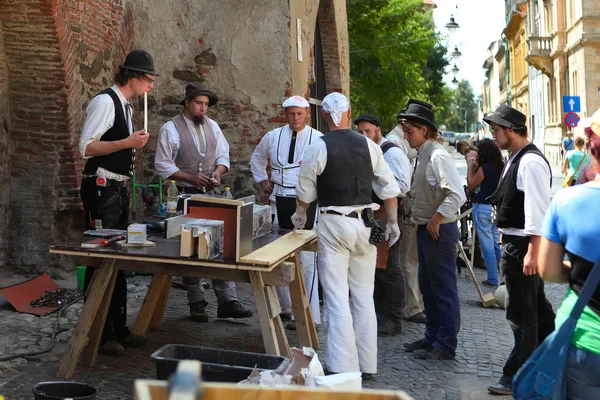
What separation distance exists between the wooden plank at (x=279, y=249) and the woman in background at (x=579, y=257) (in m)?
2.22

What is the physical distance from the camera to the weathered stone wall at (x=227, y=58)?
34.3 feet

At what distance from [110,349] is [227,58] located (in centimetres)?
488

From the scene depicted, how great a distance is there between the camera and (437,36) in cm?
3103

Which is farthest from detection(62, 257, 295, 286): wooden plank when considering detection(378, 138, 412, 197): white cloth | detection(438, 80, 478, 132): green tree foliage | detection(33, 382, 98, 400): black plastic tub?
detection(438, 80, 478, 132): green tree foliage

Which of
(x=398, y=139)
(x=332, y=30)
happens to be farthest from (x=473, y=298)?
(x=332, y=30)

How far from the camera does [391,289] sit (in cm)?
773

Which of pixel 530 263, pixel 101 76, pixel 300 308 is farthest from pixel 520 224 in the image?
pixel 101 76

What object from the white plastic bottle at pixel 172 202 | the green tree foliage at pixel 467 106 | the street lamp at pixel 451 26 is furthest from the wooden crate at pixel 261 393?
the green tree foliage at pixel 467 106

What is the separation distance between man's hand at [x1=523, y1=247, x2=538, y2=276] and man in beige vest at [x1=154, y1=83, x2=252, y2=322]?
132 inches

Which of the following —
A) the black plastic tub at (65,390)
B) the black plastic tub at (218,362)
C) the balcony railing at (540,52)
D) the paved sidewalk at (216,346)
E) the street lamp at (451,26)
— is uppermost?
the balcony railing at (540,52)

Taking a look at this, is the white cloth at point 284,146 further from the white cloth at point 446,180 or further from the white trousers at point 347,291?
the white trousers at point 347,291

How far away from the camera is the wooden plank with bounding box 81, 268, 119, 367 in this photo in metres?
6.05

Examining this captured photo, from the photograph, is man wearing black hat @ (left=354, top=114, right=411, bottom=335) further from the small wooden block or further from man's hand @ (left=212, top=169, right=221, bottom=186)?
the small wooden block

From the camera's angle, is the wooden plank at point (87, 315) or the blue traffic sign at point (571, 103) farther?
the blue traffic sign at point (571, 103)
